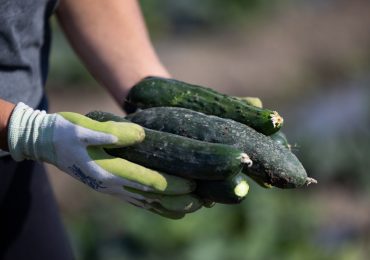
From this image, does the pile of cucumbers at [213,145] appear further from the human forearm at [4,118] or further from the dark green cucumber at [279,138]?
the human forearm at [4,118]

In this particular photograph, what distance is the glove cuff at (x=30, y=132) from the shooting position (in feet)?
6.49

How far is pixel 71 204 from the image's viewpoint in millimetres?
5461

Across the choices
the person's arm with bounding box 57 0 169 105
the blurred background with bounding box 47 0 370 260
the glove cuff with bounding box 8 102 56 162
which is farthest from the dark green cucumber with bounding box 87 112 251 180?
the blurred background with bounding box 47 0 370 260

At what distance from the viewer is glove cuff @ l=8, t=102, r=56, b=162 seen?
1978mm

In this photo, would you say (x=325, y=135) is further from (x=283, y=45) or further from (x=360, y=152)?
(x=283, y=45)

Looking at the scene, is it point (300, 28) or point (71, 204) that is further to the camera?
point (300, 28)

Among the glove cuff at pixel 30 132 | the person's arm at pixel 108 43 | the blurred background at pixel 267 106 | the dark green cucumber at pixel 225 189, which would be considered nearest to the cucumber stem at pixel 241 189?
the dark green cucumber at pixel 225 189

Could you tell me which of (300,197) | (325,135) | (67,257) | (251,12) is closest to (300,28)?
(251,12)

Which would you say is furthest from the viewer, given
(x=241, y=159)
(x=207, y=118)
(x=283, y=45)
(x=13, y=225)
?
(x=283, y=45)

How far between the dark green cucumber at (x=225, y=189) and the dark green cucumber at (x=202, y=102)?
7.7 inches

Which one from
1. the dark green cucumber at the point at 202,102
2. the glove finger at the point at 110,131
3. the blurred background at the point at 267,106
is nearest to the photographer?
the glove finger at the point at 110,131

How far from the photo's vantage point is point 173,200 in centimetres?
198

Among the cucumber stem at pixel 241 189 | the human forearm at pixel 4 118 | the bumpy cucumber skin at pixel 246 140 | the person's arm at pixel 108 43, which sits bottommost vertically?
the human forearm at pixel 4 118

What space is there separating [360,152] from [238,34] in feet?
10.4
